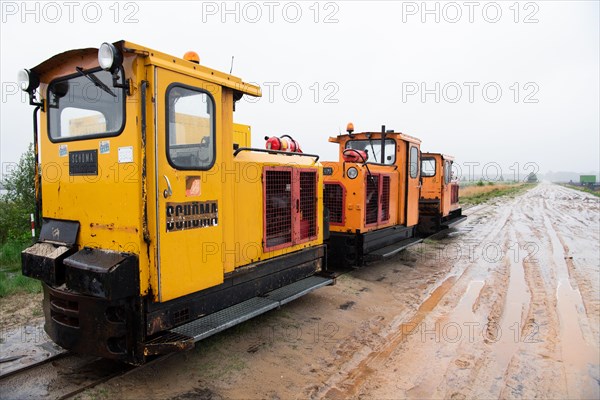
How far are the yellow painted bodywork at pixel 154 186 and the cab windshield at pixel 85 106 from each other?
61 mm

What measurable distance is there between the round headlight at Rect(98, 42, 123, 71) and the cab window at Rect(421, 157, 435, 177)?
37.0 feet

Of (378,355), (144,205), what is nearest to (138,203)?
(144,205)

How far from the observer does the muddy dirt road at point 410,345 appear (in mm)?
3666

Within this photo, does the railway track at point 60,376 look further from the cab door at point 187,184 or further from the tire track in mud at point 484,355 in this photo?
the tire track in mud at point 484,355

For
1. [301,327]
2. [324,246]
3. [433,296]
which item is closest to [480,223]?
[433,296]

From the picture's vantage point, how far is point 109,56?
311 centimetres

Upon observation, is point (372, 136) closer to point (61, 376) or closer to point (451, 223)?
point (451, 223)

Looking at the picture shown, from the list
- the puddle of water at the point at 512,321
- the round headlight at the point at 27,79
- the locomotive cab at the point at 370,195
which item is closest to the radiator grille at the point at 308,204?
the locomotive cab at the point at 370,195

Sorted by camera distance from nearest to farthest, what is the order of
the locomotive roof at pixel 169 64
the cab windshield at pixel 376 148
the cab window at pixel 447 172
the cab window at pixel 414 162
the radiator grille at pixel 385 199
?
1. the locomotive roof at pixel 169 64
2. the radiator grille at pixel 385 199
3. the cab windshield at pixel 376 148
4. the cab window at pixel 414 162
5. the cab window at pixel 447 172

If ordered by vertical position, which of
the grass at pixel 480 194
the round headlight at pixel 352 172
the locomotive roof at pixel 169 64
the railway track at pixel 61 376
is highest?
the locomotive roof at pixel 169 64

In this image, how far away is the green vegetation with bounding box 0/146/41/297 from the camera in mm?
7555

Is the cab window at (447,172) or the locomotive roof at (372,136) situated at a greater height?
the locomotive roof at (372,136)

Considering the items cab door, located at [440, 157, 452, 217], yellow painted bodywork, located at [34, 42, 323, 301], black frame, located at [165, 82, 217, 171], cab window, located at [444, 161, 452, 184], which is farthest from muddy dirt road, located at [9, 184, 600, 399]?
cab window, located at [444, 161, 452, 184]

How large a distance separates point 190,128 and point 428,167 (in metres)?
10.8
